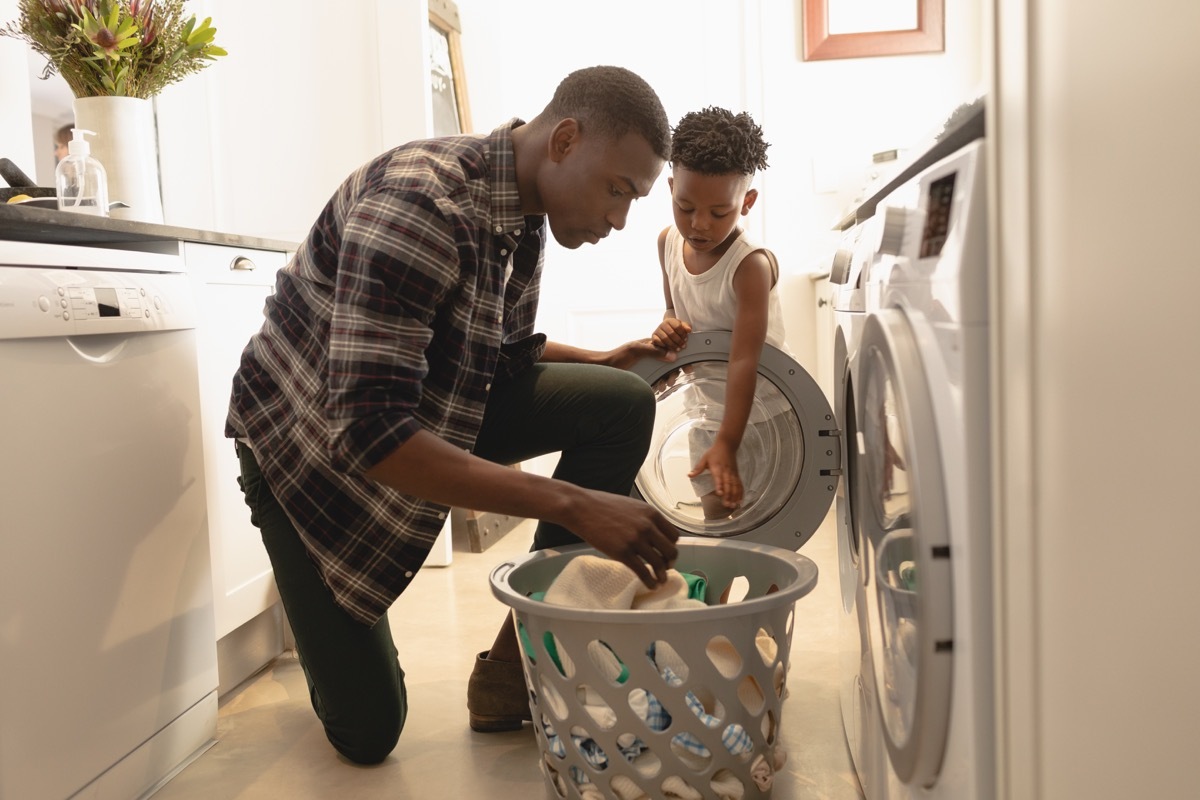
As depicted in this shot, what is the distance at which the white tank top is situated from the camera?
1971 millimetres

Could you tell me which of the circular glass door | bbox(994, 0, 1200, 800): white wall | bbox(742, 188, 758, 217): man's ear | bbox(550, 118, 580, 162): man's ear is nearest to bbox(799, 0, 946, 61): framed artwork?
bbox(742, 188, 758, 217): man's ear

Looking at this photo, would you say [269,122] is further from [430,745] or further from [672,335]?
[430,745]

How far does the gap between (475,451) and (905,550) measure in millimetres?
942

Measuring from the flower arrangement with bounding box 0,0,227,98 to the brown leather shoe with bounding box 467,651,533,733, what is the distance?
1346 millimetres

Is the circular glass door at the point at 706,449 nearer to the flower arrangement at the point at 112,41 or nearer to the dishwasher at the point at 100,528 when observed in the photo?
the dishwasher at the point at 100,528

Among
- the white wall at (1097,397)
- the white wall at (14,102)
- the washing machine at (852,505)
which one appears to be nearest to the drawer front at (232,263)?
the white wall at (14,102)

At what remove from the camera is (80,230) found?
4.93 ft

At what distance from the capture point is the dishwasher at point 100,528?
1262 millimetres

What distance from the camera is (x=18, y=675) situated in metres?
1.24

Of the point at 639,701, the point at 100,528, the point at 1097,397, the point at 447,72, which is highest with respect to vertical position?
the point at 447,72

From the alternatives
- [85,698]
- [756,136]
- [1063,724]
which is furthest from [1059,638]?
[756,136]

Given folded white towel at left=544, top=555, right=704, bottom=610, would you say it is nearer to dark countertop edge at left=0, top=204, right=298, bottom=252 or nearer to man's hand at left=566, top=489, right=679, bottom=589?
man's hand at left=566, top=489, right=679, bottom=589

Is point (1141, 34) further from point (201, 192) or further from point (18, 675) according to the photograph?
point (201, 192)

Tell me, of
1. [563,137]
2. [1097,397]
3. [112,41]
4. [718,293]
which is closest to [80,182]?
[112,41]
